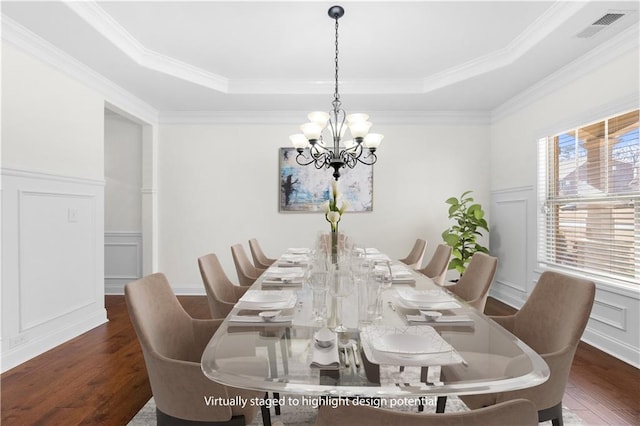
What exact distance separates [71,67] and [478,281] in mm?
4043

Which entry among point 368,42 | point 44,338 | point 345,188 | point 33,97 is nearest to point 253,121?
point 345,188

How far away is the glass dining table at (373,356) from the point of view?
3.29 ft

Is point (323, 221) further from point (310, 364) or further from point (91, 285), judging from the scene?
point (310, 364)

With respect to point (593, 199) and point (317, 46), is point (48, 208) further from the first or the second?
point (593, 199)

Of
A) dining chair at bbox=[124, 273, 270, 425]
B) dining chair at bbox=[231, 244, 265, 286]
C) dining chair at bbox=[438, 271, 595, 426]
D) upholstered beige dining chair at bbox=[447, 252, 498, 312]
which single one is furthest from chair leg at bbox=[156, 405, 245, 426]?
dining chair at bbox=[231, 244, 265, 286]

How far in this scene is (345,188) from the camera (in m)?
5.34

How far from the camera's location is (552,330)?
1.71 metres

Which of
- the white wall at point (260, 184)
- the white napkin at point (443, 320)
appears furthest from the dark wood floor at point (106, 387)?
the white wall at point (260, 184)

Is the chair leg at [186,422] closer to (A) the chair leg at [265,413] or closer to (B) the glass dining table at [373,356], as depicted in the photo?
(A) the chair leg at [265,413]

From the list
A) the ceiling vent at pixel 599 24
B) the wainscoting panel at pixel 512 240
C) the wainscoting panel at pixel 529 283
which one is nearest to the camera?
the ceiling vent at pixel 599 24

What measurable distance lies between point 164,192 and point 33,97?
2.38m

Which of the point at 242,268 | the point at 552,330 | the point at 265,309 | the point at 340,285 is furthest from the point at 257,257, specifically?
the point at 552,330

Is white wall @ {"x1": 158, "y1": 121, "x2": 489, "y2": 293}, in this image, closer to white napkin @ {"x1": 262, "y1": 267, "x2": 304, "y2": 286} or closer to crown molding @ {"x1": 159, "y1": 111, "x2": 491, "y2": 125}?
crown molding @ {"x1": 159, "y1": 111, "x2": 491, "y2": 125}

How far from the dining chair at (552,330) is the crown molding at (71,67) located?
3799 mm
